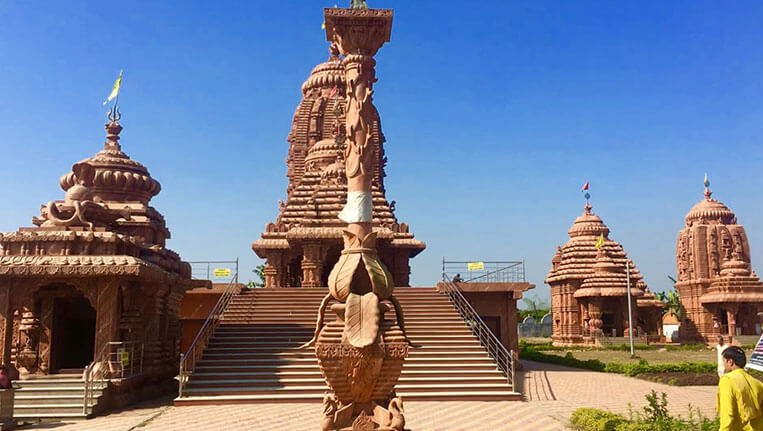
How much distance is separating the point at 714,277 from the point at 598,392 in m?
31.7

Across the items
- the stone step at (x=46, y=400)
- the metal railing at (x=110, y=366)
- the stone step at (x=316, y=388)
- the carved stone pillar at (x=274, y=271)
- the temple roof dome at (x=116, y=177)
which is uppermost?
the temple roof dome at (x=116, y=177)

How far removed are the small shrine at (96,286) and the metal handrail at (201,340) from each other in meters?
0.82

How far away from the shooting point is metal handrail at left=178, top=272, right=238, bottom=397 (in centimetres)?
1349

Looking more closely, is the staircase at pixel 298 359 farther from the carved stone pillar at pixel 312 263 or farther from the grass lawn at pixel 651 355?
the grass lawn at pixel 651 355

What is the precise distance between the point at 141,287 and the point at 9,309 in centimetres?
264

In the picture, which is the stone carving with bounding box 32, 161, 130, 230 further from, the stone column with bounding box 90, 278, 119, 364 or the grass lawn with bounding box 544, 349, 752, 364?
the grass lawn with bounding box 544, 349, 752, 364

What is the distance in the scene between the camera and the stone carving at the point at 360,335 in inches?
316

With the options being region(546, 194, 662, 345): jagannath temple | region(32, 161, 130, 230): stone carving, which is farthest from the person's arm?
region(546, 194, 662, 345): jagannath temple

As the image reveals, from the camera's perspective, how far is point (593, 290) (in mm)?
38562

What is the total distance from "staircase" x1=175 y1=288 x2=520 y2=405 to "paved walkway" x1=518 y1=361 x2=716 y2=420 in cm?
126

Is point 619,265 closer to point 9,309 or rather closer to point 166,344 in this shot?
point 166,344

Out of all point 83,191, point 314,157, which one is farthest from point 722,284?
point 83,191

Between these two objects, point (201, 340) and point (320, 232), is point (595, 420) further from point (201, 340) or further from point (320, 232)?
point (320, 232)

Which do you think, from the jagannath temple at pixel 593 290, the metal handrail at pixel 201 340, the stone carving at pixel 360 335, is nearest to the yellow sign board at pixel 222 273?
the metal handrail at pixel 201 340
